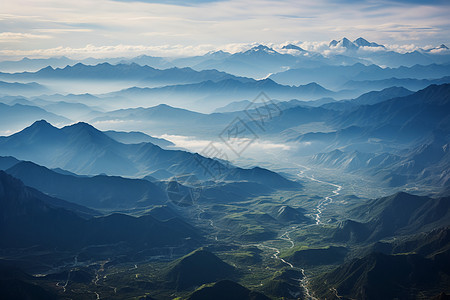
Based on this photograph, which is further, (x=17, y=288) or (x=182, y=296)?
(x=182, y=296)

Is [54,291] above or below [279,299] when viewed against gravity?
above

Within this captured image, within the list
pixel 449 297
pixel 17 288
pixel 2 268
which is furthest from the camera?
pixel 2 268

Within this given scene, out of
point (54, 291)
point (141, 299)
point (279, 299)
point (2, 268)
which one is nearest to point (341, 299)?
point (279, 299)

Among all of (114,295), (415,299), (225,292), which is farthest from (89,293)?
(415,299)

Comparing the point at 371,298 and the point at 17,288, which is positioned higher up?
the point at 17,288

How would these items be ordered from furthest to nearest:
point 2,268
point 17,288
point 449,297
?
point 2,268
point 17,288
point 449,297

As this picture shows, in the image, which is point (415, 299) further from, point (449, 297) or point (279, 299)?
point (279, 299)

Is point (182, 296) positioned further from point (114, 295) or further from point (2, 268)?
point (2, 268)

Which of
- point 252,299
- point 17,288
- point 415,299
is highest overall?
point 17,288

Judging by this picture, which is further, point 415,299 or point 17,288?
point 415,299
